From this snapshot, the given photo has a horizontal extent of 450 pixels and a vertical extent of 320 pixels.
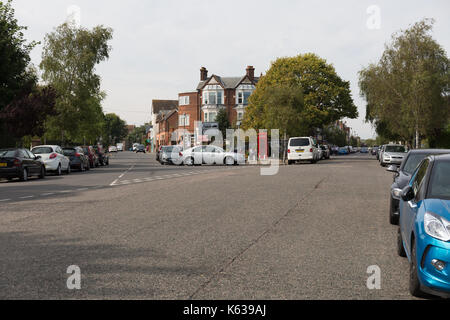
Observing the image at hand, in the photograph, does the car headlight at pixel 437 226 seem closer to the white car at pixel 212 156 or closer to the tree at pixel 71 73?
the white car at pixel 212 156

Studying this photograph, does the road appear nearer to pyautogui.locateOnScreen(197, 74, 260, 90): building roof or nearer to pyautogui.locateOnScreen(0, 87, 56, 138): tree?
pyautogui.locateOnScreen(0, 87, 56, 138): tree

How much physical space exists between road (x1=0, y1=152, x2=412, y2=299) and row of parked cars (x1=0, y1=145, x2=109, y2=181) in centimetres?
925

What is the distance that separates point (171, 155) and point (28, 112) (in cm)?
1414

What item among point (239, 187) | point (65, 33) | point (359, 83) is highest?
point (65, 33)

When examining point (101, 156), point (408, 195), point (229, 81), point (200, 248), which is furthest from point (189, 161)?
point (229, 81)

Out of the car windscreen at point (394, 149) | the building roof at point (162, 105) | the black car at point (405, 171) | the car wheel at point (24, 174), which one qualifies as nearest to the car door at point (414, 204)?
the black car at point (405, 171)

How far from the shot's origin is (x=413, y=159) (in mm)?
9820

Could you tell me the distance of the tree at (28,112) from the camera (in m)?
26.3

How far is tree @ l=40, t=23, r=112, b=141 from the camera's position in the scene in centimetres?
4153

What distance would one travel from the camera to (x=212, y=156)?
123 feet

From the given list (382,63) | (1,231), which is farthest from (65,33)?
(1,231)

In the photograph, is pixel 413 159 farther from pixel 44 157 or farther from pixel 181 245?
pixel 44 157

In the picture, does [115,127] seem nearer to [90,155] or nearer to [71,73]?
[71,73]
